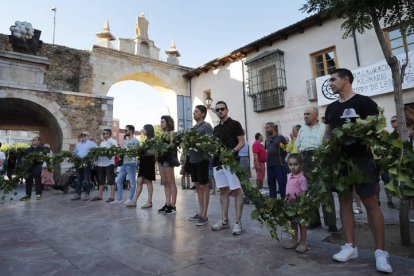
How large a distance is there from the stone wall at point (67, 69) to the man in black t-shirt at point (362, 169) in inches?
580

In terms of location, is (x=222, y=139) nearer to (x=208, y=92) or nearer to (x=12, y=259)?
(x=12, y=259)

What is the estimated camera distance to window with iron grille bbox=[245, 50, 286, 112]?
14.0m

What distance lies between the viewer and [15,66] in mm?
9867

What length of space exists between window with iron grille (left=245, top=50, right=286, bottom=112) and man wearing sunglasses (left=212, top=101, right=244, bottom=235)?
34.3 feet

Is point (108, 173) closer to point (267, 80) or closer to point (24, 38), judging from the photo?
point (24, 38)

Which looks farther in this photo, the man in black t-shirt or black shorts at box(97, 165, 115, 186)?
black shorts at box(97, 165, 115, 186)

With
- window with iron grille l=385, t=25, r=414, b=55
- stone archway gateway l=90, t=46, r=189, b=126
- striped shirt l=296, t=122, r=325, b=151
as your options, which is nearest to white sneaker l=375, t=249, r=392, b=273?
striped shirt l=296, t=122, r=325, b=151

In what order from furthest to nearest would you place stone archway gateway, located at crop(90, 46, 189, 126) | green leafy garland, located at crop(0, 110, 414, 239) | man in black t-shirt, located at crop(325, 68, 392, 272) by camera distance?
stone archway gateway, located at crop(90, 46, 189, 126)
man in black t-shirt, located at crop(325, 68, 392, 272)
green leafy garland, located at crop(0, 110, 414, 239)

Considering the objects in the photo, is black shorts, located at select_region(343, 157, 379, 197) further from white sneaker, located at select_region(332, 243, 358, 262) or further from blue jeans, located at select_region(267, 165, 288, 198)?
blue jeans, located at select_region(267, 165, 288, 198)

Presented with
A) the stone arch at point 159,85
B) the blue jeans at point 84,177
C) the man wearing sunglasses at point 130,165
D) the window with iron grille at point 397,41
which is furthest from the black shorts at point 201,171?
the stone arch at point 159,85

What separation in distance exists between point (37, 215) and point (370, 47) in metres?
12.3

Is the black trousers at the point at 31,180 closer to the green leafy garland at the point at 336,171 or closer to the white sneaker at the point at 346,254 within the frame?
the green leafy garland at the point at 336,171

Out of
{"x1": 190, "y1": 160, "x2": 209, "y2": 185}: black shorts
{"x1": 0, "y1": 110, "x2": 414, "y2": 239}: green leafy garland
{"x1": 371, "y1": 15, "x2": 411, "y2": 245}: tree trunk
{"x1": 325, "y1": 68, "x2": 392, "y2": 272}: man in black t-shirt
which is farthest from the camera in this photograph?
{"x1": 190, "y1": 160, "x2": 209, "y2": 185}: black shorts

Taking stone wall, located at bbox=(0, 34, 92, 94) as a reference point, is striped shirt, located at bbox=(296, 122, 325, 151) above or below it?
below
